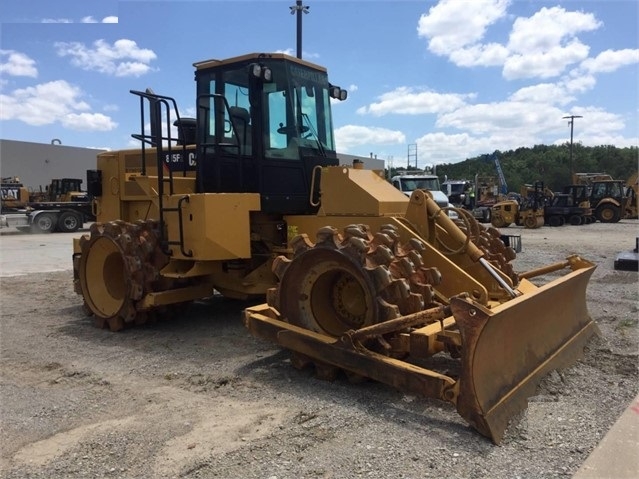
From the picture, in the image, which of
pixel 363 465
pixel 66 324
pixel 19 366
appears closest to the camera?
pixel 363 465

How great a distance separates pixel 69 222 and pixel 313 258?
2318 cm

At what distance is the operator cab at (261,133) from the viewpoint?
6.32 m

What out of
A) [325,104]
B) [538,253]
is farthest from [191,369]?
[538,253]

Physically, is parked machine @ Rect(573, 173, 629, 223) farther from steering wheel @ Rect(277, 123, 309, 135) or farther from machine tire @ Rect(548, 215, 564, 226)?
steering wheel @ Rect(277, 123, 309, 135)

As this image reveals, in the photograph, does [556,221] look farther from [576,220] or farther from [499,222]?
[499,222]

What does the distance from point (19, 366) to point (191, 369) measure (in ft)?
5.47

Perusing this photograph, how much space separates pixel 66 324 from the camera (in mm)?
6863

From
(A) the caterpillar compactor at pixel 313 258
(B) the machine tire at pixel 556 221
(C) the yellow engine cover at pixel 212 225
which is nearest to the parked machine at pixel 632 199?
(B) the machine tire at pixel 556 221

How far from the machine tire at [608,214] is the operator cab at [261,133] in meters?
27.5

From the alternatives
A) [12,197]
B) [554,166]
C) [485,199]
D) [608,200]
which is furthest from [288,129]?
[554,166]

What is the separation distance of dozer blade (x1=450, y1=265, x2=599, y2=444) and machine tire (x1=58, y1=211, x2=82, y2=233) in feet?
78.8

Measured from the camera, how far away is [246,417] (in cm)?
386

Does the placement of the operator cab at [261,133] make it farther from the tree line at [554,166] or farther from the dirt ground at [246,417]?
the tree line at [554,166]

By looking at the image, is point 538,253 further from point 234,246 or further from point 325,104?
point 234,246
